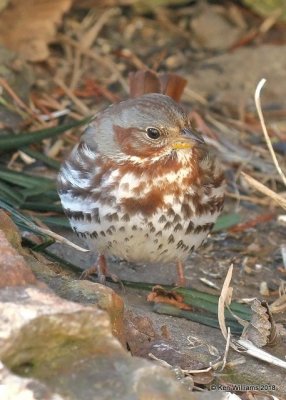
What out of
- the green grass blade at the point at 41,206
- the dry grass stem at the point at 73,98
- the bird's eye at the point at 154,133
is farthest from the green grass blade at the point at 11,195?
the dry grass stem at the point at 73,98

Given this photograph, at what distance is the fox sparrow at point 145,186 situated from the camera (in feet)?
13.6

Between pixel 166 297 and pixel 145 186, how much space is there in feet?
1.72

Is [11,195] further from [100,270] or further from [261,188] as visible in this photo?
[261,188]

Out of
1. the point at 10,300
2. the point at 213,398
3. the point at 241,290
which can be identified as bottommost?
the point at 241,290

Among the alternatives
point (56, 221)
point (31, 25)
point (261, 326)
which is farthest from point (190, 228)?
point (31, 25)

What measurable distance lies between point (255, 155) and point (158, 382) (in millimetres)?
3512

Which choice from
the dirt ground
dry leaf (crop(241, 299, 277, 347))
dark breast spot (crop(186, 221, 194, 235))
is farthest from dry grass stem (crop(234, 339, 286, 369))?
dark breast spot (crop(186, 221, 194, 235))

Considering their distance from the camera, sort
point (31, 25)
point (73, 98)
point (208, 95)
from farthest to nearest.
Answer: point (208, 95)
point (31, 25)
point (73, 98)

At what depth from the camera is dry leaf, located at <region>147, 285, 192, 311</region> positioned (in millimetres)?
4242

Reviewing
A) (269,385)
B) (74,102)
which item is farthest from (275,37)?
(269,385)

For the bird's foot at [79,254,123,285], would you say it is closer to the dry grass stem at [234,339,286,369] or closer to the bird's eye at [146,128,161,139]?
the bird's eye at [146,128,161,139]

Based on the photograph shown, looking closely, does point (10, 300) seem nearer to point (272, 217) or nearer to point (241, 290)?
point (241, 290)

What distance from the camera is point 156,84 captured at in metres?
5.03

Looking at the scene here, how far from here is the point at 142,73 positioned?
502 cm
